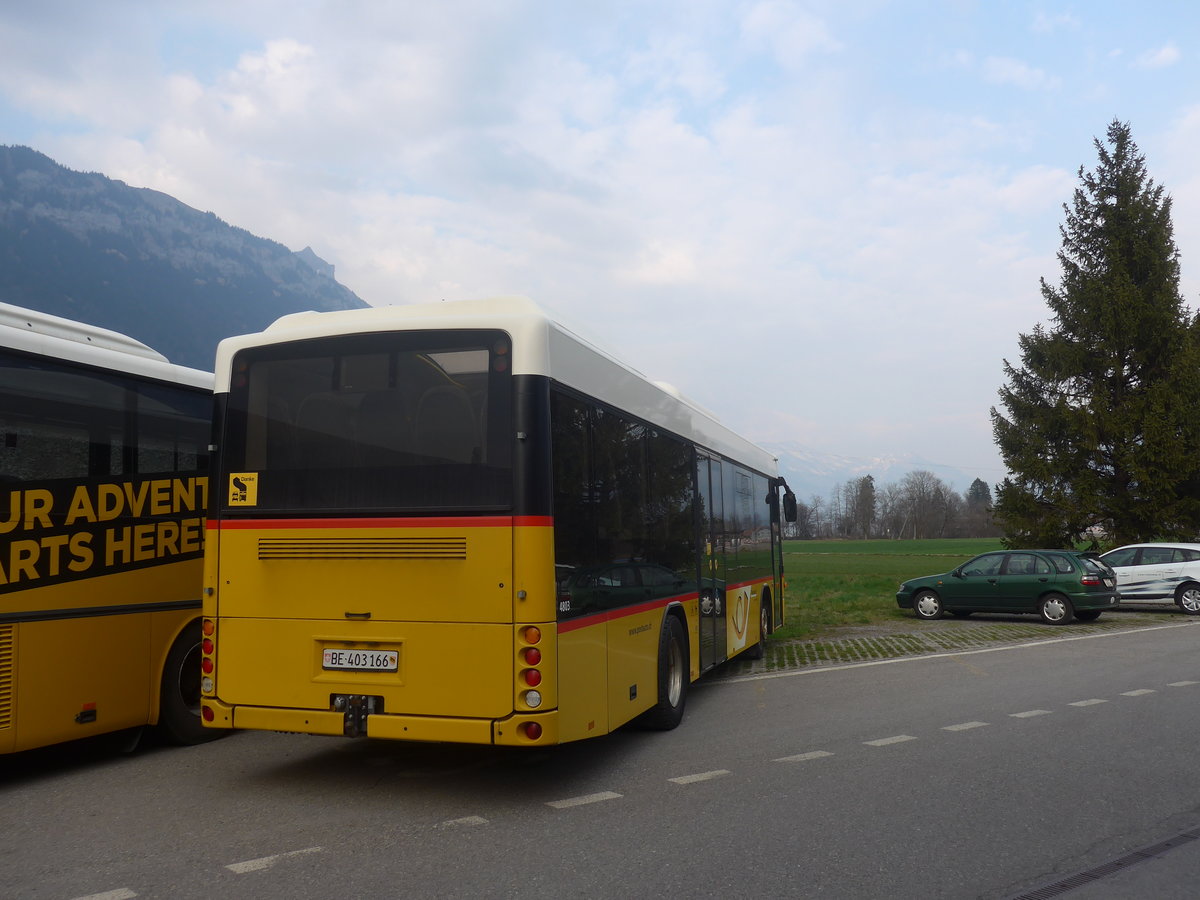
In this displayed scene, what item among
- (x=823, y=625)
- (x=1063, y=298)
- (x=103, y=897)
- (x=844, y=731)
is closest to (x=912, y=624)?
(x=823, y=625)

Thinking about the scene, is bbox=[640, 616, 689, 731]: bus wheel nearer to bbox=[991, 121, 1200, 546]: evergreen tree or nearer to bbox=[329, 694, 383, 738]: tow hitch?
bbox=[329, 694, 383, 738]: tow hitch

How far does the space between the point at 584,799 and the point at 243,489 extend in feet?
9.93

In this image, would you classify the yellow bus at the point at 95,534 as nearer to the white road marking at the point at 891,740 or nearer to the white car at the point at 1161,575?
the white road marking at the point at 891,740

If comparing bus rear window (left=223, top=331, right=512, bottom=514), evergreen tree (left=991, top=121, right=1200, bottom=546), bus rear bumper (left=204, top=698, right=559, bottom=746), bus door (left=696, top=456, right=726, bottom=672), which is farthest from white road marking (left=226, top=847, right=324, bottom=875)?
evergreen tree (left=991, top=121, right=1200, bottom=546)

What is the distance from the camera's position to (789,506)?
1667 cm

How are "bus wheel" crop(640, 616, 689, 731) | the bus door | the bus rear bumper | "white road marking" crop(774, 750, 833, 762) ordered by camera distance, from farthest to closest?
the bus door, "bus wheel" crop(640, 616, 689, 731), "white road marking" crop(774, 750, 833, 762), the bus rear bumper

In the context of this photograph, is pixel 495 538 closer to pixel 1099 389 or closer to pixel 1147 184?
pixel 1099 389

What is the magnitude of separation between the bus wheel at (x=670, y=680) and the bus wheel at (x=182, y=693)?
372 cm

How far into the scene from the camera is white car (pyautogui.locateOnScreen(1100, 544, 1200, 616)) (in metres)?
22.5

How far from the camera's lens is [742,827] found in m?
5.61

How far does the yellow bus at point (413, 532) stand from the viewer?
6199 mm

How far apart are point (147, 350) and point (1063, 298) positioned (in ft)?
120

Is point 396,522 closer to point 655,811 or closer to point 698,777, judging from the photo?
point 655,811

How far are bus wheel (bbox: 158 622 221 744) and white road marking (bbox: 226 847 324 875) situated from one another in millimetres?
3293
